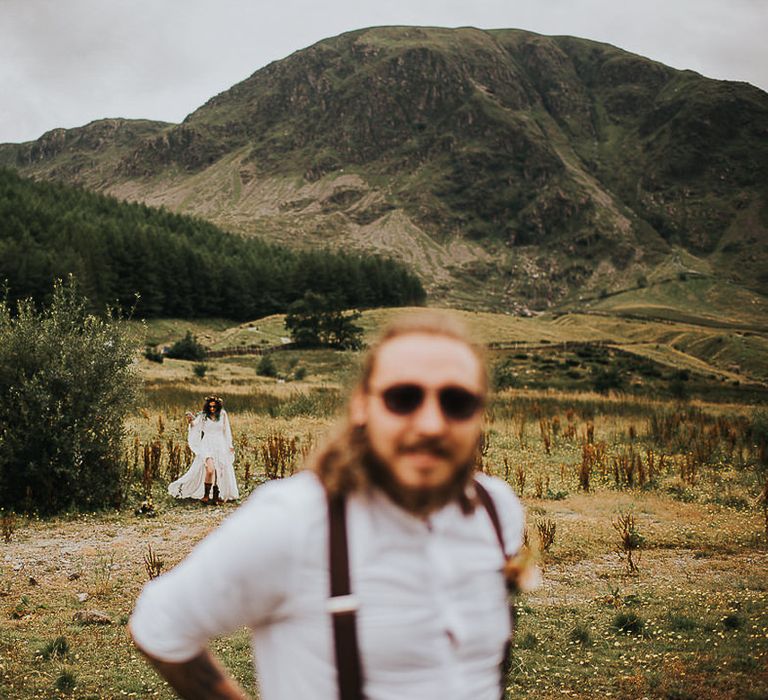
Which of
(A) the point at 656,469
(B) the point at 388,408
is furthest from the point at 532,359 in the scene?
(B) the point at 388,408

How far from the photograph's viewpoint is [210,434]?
13.6 m

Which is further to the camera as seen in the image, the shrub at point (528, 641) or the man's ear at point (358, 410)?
the shrub at point (528, 641)

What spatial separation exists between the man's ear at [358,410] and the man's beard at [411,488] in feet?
0.28

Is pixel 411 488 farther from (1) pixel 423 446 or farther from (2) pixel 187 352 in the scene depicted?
(2) pixel 187 352

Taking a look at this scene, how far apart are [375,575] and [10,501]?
13.5 m

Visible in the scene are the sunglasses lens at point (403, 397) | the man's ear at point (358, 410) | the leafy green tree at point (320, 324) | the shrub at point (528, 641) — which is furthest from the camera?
the leafy green tree at point (320, 324)

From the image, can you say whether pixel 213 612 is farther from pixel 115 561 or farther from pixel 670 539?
pixel 670 539

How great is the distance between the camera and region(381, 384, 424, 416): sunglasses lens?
63.3 inches

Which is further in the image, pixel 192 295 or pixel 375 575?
pixel 192 295

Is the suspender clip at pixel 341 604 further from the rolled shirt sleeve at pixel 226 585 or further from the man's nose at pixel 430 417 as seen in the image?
the man's nose at pixel 430 417

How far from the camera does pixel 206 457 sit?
13.5 metres

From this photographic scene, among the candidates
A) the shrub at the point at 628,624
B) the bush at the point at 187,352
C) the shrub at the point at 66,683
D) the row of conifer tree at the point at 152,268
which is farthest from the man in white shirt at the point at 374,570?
the row of conifer tree at the point at 152,268

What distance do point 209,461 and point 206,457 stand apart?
0.11 m

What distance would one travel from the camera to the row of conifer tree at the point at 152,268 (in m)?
86.3
